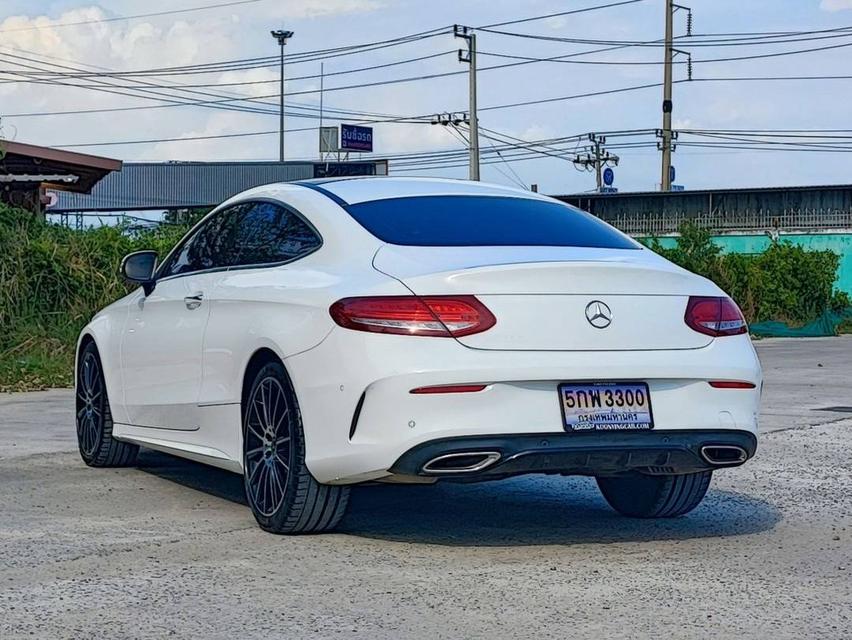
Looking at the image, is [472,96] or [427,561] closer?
[427,561]

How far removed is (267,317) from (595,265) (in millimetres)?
1473

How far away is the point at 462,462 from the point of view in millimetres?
5789

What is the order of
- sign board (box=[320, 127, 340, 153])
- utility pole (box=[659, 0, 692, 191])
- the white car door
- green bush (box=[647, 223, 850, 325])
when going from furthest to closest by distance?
sign board (box=[320, 127, 340, 153]) < utility pole (box=[659, 0, 692, 191]) < green bush (box=[647, 223, 850, 325]) < the white car door

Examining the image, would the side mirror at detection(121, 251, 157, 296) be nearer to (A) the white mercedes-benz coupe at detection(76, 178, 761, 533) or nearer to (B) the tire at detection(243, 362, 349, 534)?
(A) the white mercedes-benz coupe at detection(76, 178, 761, 533)

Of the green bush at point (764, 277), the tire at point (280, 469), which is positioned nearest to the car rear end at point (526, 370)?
the tire at point (280, 469)

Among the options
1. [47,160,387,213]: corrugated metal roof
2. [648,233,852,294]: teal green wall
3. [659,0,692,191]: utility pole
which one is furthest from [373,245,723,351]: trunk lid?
[47,160,387,213]: corrugated metal roof

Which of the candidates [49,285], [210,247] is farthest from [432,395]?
[49,285]

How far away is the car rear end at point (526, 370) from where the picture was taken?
5.73m

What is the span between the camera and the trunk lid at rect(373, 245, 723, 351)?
5855 mm

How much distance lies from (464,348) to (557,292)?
1.61 ft

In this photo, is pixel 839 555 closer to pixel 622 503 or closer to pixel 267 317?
pixel 622 503

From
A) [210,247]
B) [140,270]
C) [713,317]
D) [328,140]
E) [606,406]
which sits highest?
[328,140]

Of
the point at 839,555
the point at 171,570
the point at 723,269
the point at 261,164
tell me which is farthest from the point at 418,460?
the point at 261,164

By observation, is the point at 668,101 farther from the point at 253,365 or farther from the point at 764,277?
the point at 253,365
